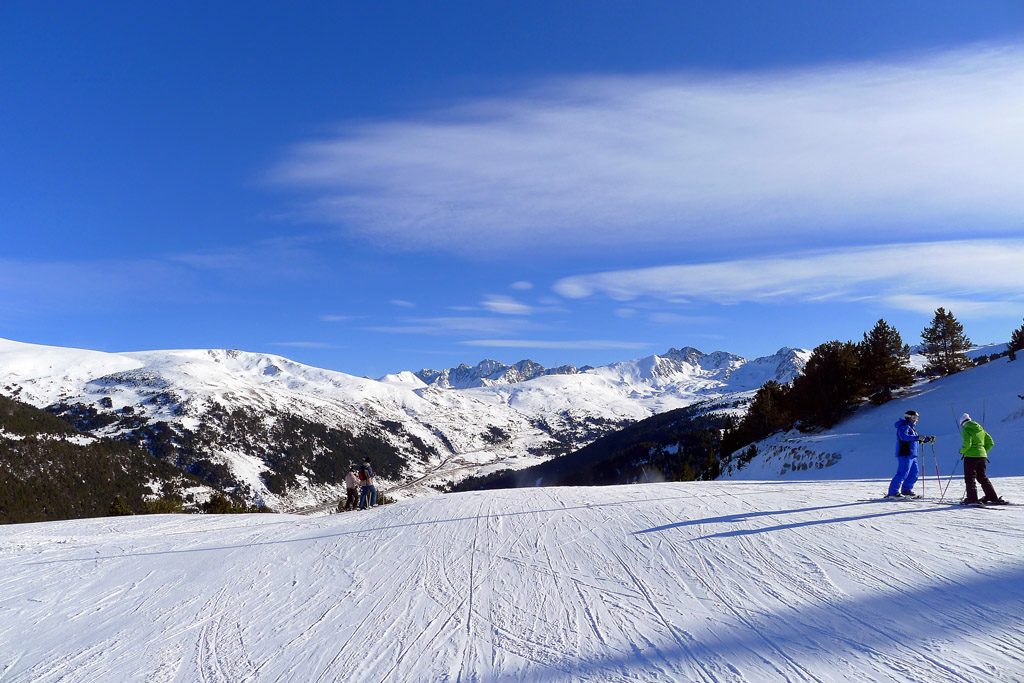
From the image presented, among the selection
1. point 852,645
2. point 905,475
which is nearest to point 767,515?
point 905,475

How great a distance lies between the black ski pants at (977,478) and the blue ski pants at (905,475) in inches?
46.6

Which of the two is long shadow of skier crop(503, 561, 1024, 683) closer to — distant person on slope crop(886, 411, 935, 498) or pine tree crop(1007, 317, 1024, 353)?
distant person on slope crop(886, 411, 935, 498)

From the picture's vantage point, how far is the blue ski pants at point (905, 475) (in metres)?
12.6

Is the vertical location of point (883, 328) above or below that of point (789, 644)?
above

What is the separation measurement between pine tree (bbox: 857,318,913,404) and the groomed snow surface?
31.0 metres

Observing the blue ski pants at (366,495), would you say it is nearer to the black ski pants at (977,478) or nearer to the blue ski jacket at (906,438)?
the blue ski jacket at (906,438)

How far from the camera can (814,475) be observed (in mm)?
27172

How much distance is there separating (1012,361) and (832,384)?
10.6 meters

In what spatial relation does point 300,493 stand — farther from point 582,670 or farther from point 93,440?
point 582,670

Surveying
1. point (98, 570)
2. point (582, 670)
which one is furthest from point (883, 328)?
point (98, 570)

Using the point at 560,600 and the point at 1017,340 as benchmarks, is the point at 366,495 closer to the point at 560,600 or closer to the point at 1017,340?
the point at 560,600

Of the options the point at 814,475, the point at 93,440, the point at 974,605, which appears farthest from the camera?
the point at 93,440

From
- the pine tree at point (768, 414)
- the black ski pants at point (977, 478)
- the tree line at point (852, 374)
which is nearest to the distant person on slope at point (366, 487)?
the black ski pants at point (977, 478)

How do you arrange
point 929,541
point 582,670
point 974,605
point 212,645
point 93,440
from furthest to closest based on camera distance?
point 93,440, point 929,541, point 212,645, point 974,605, point 582,670
